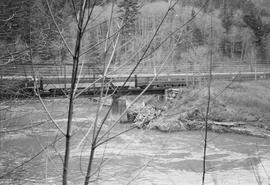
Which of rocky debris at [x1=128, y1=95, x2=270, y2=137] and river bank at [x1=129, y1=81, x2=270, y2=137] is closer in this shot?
rocky debris at [x1=128, y1=95, x2=270, y2=137]

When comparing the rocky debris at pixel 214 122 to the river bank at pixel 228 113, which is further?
the river bank at pixel 228 113

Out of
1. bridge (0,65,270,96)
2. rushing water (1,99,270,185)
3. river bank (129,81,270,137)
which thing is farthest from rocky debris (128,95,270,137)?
bridge (0,65,270,96)

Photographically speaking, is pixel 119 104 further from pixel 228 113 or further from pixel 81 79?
pixel 81 79

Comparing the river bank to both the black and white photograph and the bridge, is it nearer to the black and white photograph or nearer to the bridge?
the black and white photograph

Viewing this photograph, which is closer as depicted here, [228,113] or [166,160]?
[166,160]

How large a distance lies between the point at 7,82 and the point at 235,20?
174 ft

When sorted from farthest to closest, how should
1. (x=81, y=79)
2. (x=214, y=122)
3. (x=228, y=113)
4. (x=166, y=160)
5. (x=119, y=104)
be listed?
1. (x=228, y=113)
2. (x=119, y=104)
3. (x=214, y=122)
4. (x=166, y=160)
5. (x=81, y=79)

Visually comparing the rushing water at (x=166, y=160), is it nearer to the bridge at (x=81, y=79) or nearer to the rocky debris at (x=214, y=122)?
the rocky debris at (x=214, y=122)

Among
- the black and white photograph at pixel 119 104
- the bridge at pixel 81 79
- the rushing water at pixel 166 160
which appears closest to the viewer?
the black and white photograph at pixel 119 104

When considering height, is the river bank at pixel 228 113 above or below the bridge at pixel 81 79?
below

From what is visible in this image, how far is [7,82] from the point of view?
9.72 metres

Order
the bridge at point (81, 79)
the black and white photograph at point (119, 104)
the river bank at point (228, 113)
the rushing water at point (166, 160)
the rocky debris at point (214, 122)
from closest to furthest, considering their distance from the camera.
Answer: the black and white photograph at point (119, 104), the bridge at point (81, 79), the rushing water at point (166, 160), the rocky debris at point (214, 122), the river bank at point (228, 113)

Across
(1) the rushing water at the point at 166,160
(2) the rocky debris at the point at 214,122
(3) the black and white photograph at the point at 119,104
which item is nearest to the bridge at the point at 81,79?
(3) the black and white photograph at the point at 119,104

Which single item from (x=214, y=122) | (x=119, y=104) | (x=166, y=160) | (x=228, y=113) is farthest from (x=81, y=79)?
(x=228, y=113)
